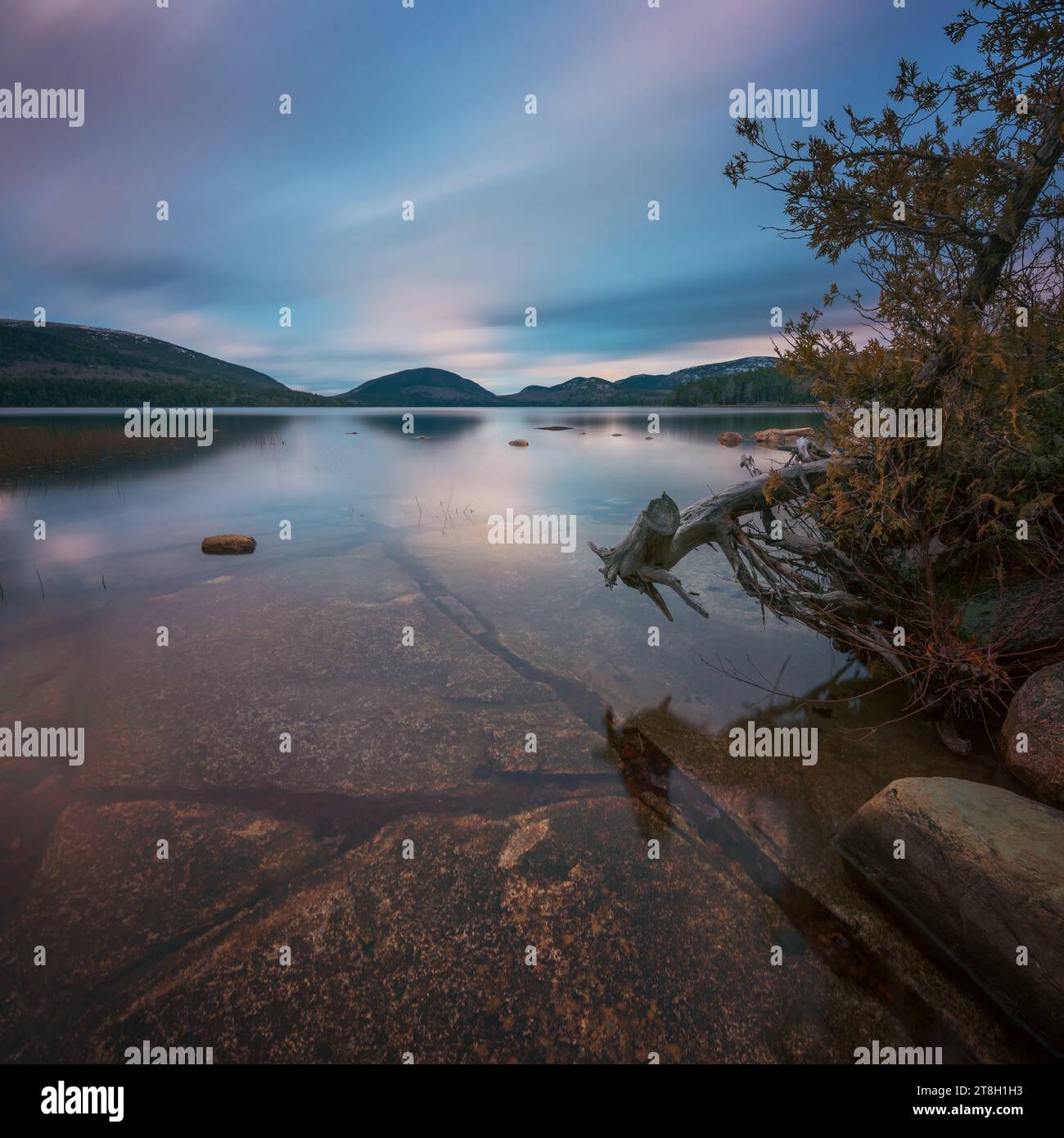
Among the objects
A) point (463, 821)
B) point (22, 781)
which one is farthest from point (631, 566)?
point (22, 781)

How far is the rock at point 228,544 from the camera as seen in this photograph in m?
14.8

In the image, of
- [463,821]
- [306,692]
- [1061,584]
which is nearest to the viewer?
[463,821]

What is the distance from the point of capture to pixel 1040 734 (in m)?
5.51

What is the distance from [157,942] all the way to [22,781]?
3126 mm

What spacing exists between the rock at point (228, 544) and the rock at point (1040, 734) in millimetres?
16477

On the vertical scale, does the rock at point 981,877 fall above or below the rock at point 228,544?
below

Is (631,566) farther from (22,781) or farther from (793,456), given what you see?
(22,781)

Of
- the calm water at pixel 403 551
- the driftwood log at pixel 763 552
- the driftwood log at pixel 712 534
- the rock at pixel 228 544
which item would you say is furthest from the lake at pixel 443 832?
the rock at pixel 228 544

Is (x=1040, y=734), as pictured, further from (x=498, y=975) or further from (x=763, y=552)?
(x=498, y=975)

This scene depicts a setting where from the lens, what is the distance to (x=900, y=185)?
5.71 m

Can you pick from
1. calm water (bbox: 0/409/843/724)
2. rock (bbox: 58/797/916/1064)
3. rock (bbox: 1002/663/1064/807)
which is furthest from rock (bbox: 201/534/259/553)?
rock (bbox: 1002/663/1064/807)

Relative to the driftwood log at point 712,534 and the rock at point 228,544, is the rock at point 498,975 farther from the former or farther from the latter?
the rock at point 228,544

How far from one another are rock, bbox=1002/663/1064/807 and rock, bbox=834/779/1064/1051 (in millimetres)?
1364

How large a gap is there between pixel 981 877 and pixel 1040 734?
273 centimetres
